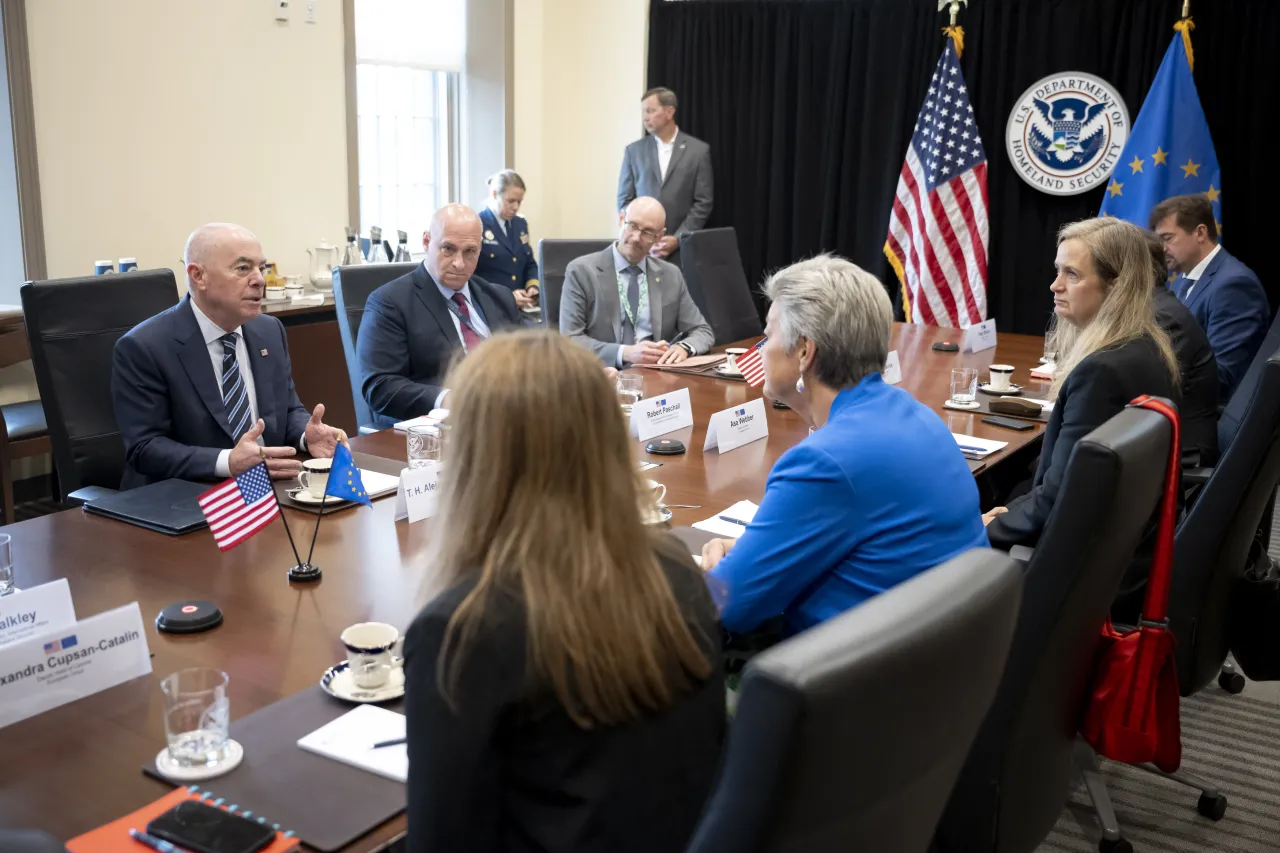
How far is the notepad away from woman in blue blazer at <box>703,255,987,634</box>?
1.77 ft

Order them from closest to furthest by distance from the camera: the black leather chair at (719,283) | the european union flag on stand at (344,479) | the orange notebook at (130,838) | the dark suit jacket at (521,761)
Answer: the dark suit jacket at (521,761), the orange notebook at (130,838), the european union flag on stand at (344,479), the black leather chair at (719,283)

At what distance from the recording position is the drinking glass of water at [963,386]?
369 centimetres

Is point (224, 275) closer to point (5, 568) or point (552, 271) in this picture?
point (5, 568)

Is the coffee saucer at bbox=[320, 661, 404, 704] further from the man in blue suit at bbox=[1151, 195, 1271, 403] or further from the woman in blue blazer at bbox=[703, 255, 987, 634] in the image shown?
the man in blue suit at bbox=[1151, 195, 1271, 403]

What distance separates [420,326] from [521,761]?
2.80 meters

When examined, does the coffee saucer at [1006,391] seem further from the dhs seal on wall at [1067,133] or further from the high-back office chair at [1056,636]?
the dhs seal on wall at [1067,133]

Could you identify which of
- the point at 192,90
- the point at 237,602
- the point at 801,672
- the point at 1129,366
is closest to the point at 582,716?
the point at 801,672

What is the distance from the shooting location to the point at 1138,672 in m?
1.90

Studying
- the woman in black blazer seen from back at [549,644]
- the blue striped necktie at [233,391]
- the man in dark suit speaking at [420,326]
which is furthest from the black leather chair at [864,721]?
the man in dark suit speaking at [420,326]

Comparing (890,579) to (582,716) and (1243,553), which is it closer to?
(582,716)

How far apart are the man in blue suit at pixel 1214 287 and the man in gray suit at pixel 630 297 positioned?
6.29ft

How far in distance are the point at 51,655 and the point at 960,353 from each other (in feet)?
12.8

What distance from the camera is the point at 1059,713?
6.00 feet

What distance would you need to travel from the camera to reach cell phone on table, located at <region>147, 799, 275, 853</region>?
1229mm
